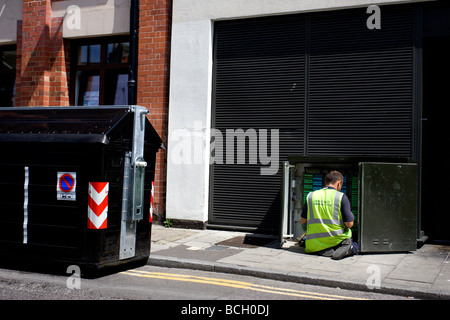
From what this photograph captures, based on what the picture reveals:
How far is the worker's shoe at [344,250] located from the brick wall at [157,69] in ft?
14.6

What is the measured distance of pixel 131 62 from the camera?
404 inches

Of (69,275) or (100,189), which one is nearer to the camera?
(100,189)

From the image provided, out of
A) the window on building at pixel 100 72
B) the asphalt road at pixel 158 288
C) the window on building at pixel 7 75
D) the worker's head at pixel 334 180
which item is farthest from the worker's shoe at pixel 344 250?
the window on building at pixel 7 75

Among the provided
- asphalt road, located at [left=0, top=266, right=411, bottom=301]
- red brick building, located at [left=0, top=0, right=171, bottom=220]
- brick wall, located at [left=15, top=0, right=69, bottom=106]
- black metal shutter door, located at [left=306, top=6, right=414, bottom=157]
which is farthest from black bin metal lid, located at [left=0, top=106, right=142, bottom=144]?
brick wall, located at [left=15, top=0, right=69, bottom=106]

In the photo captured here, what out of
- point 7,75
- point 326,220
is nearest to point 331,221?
point 326,220

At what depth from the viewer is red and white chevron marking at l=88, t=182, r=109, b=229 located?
618 centimetres

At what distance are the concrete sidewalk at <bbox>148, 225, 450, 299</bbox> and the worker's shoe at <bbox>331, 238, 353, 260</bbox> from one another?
0.08 m

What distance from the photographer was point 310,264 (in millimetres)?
7266

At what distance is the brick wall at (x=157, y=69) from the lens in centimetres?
1085

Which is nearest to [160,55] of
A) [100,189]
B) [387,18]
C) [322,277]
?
[387,18]

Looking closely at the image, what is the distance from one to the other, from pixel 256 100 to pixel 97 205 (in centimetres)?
495

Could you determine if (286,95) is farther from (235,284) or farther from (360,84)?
(235,284)

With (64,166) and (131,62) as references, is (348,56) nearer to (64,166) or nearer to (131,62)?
(131,62)

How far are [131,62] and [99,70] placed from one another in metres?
2.16
